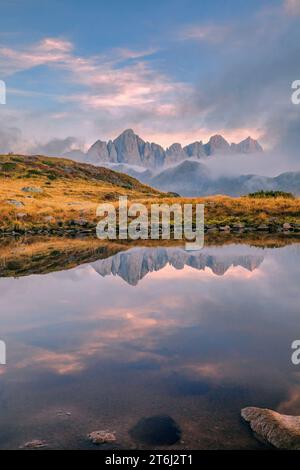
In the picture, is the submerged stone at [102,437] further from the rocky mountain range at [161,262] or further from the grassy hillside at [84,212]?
the grassy hillside at [84,212]

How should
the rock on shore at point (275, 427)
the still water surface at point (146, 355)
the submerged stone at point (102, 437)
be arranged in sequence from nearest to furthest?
the rock on shore at point (275, 427) → the submerged stone at point (102, 437) → the still water surface at point (146, 355)

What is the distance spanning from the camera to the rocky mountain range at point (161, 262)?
37.8 m

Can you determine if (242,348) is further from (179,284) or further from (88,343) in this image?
(179,284)

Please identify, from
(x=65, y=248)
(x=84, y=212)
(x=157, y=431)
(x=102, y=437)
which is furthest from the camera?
(x=84, y=212)

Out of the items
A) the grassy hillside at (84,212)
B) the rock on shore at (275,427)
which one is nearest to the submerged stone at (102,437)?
the rock on shore at (275,427)

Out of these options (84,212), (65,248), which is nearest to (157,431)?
(65,248)

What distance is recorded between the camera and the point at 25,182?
466 ft

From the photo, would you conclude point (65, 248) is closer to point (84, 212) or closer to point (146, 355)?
point (84, 212)

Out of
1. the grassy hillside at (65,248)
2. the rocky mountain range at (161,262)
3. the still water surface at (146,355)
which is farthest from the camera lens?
the grassy hillside at (65,248)

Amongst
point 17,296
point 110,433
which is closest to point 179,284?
point 17,296

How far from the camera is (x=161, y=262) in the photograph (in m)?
42.3

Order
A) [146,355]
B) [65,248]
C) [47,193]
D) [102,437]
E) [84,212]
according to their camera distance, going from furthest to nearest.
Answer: [47,193]
[84,212]
[65,248]
[146,355]
[102,437]

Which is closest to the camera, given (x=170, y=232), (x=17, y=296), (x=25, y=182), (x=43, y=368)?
(x=43, y=368)
